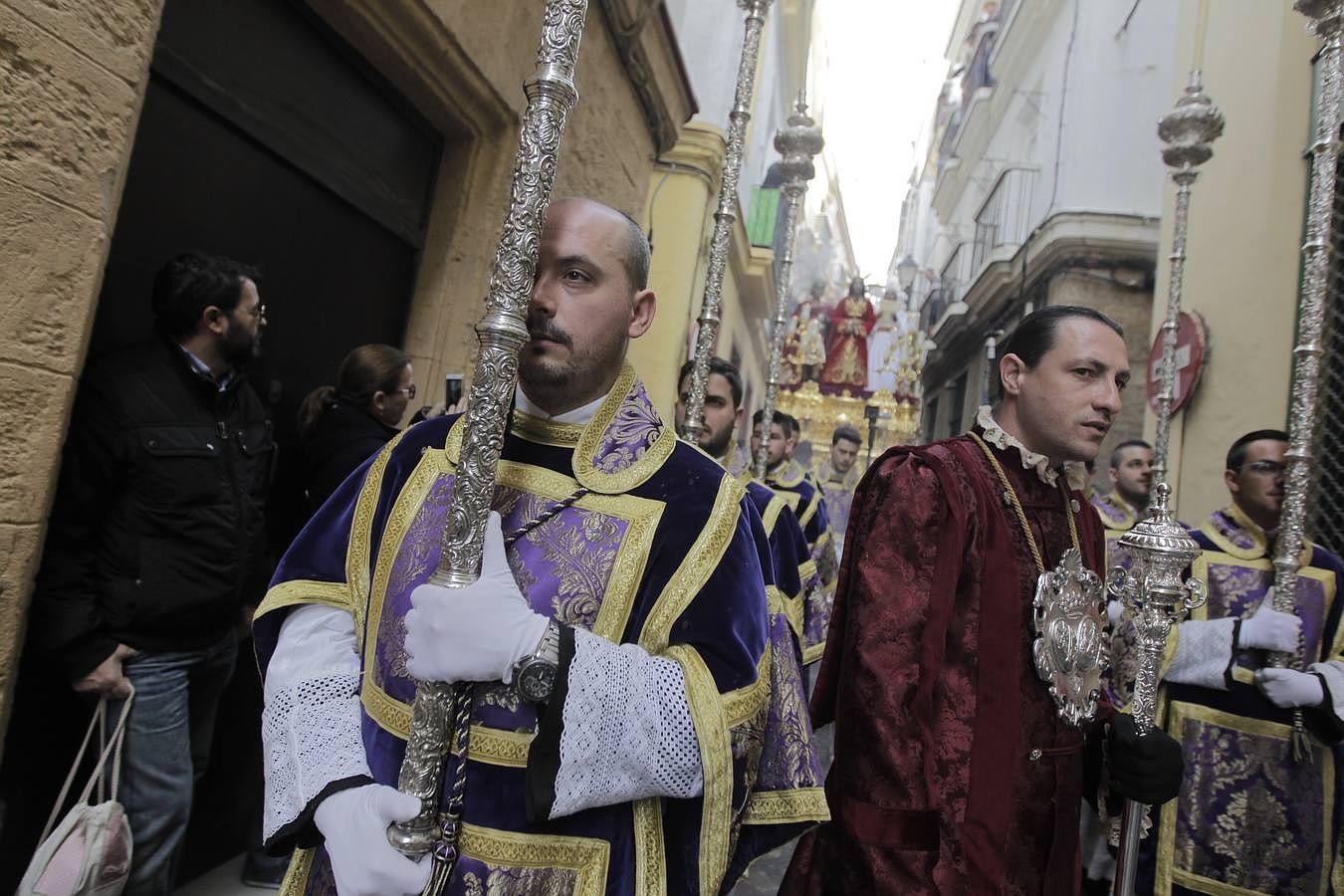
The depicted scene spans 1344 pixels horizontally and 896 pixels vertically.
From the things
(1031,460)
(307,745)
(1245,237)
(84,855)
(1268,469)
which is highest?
(1245,237)

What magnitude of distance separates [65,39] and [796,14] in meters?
18.1

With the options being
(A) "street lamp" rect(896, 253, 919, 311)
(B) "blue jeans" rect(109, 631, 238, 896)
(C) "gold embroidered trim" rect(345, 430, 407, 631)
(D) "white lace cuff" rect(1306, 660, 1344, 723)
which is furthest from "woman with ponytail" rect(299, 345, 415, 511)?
(A) "street lamp" rect(896, 253, 919, 311)

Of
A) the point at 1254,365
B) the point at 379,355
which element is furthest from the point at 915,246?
the point at 379,355

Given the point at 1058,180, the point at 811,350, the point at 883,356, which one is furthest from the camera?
the point at 883,356

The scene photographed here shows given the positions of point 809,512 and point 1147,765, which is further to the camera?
point 809,512

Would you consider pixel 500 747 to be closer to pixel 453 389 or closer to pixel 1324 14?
pixel 453 389

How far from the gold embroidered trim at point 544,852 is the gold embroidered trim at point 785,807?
291mm

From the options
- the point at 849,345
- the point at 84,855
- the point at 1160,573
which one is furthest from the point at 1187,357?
the point at 849,345

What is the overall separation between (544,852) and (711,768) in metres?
0.31

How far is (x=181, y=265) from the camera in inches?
103

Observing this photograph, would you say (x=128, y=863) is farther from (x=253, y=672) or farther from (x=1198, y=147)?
(x=1198, y=147)

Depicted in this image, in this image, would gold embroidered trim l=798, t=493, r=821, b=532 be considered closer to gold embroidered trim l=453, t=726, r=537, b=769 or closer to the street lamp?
gold embroidered trim l=453, t=726, r=537, b=769

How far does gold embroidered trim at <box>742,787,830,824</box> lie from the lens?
1561 millimetres

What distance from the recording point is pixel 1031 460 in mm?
2295
